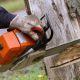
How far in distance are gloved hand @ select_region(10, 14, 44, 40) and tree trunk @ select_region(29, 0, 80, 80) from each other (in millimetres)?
316

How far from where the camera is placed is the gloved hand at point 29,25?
11.0ft

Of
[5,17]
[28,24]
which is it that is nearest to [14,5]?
[5,17]

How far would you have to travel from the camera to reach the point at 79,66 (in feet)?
12.2

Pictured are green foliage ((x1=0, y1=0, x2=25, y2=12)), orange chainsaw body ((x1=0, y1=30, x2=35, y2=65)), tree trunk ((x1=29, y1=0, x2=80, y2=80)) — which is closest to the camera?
orange chainsaw body ((x1=0, y1=30, x2=35, y2=65))

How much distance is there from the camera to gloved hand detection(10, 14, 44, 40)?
335cm

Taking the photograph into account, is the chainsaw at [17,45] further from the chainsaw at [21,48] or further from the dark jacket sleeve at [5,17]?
the dark jacket sleeve at [5,17]

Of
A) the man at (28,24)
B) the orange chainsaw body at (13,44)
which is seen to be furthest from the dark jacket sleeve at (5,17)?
the orange chainsaw body at (13,44)

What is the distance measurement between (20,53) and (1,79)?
3045 millimetres

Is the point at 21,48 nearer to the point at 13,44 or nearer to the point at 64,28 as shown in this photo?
the point at 13,44

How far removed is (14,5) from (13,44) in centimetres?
1048

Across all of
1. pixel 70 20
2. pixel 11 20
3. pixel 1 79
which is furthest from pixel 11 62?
pixel 1 79

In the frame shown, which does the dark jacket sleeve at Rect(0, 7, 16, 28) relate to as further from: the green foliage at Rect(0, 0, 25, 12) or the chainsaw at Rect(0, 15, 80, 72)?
the green foliage at Rect(0, 0, 25, 12)

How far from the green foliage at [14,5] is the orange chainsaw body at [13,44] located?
29.8 ft

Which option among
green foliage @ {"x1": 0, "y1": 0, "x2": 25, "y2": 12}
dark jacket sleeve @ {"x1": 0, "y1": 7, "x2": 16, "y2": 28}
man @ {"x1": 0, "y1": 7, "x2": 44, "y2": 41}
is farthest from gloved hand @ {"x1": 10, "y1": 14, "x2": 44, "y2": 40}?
green foliage @ {"x1": 0, "y1": 0, "x2": 25, "y2": 12}
